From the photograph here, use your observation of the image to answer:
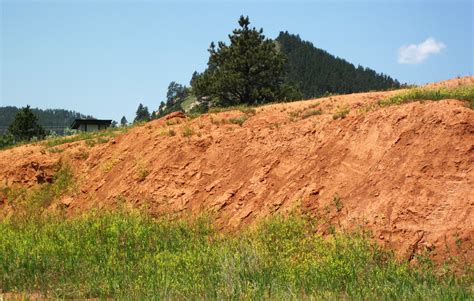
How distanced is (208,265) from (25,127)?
66.2 meters

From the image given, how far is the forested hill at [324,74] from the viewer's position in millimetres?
134750

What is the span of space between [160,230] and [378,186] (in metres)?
5.99

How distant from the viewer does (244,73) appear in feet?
149

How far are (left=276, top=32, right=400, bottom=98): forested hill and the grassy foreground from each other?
10784 cm

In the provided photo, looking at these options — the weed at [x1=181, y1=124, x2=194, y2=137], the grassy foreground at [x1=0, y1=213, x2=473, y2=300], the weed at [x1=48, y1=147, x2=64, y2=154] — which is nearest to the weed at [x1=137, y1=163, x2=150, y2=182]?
the weed at [x1=181, y1=124, x2=194, y2=137]

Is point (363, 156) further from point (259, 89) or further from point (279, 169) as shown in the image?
point (259, 89)

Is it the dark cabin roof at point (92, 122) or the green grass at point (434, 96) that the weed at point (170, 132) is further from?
the dark cabin roof at point (92, 122)

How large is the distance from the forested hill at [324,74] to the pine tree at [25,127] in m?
66.0

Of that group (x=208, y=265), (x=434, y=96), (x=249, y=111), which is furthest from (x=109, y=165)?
(x=434, y=96)

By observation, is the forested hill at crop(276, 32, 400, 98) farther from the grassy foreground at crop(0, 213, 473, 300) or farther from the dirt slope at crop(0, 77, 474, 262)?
the grassy foreground at crop(0, 213, 473, 300)

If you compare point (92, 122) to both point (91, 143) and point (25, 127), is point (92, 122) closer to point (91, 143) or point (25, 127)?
point (25, 127)

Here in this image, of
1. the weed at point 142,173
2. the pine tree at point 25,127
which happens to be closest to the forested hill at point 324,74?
the pine tree at point 25,127

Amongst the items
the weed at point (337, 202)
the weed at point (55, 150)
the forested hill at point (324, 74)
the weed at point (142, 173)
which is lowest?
the weed at point (337, 202)

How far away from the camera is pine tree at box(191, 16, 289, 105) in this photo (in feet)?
143
